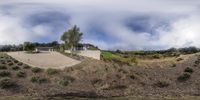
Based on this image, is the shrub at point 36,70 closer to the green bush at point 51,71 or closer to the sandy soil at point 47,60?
the green bush at point 51,71

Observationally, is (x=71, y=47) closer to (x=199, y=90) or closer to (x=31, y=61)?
(x=31, y=61)

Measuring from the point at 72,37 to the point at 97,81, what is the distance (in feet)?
114

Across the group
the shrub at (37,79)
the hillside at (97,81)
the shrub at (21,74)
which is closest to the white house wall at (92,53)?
the hillside at (97,81)

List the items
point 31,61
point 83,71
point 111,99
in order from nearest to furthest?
point 111,99
point 83,71
point 31,61

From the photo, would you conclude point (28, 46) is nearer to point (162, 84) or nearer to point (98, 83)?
point (98, 83)

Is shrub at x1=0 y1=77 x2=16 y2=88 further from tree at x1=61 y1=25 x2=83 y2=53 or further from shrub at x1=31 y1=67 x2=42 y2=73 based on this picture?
tree at x1=61 y1=25 x2=83 y2=53

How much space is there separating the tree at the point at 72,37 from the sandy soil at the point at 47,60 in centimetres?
381

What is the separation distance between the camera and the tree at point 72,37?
4617 inches

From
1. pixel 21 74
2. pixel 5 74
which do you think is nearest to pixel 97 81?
pixel 21 74

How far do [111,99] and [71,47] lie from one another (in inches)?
1939

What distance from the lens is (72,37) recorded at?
117938 millimetres

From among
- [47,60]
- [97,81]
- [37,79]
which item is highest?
[47,60]

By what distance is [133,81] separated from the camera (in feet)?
282

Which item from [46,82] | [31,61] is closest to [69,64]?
[31,61]
